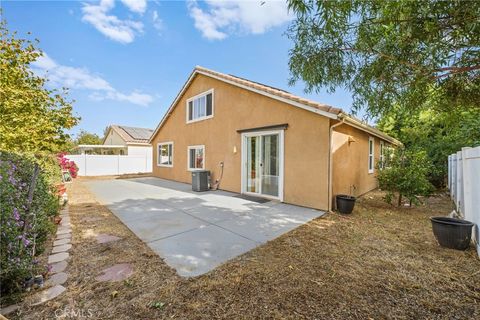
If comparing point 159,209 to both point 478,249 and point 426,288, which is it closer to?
point 426,288

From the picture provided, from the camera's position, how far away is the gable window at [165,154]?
15.0 meters

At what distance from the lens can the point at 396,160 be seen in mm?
7309

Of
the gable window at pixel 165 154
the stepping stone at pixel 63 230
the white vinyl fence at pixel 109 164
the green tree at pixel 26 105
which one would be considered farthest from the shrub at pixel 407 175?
the white vinyl fence at pixel 109 164

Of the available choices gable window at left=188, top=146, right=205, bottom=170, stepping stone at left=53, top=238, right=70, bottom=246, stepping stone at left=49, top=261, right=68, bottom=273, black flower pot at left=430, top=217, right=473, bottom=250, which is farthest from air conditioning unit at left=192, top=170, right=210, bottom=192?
black flower pot at left=430, top=217, right=473, bottom=250

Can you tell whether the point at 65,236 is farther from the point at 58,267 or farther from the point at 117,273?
the point at 117,273

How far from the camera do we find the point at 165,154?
1575cm

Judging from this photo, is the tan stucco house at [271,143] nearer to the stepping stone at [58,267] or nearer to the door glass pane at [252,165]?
the door glass pane at [252,165]

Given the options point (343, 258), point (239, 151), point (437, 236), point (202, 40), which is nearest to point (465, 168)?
point (437, 236)

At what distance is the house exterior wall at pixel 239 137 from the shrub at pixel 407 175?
100 inches

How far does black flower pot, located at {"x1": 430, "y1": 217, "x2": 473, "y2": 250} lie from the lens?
382cm

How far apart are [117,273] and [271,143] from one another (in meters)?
6.26

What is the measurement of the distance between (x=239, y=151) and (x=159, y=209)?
415 centimetres

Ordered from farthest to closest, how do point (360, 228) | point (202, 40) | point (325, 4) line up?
point (202, 40) → point (360, 228) → point (325, 4)

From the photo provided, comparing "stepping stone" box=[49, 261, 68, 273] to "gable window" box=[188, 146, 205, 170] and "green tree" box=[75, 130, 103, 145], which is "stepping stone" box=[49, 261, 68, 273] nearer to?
"gable window" box=[188, 146, 205, 170]
